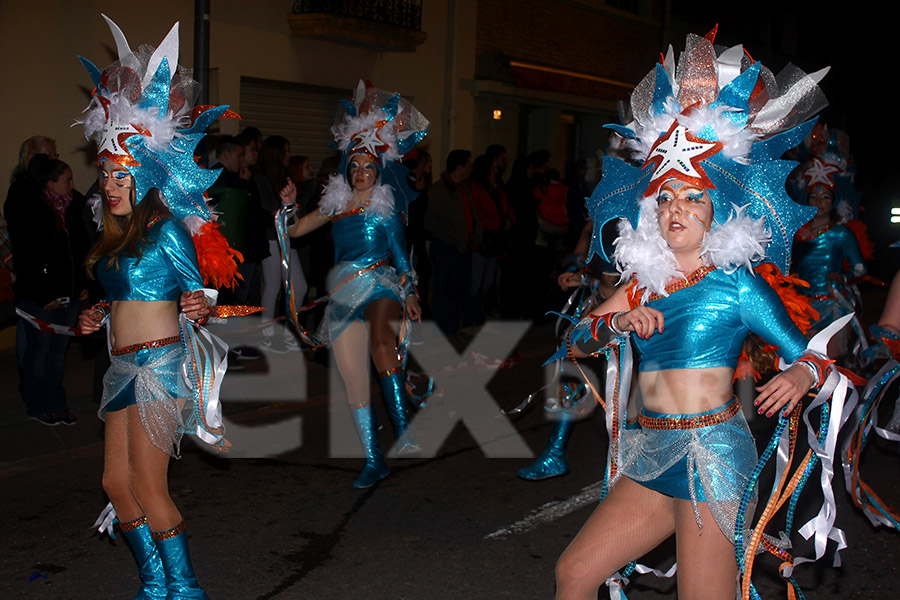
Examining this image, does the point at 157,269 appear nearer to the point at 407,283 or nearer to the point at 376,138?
the point at 407,283

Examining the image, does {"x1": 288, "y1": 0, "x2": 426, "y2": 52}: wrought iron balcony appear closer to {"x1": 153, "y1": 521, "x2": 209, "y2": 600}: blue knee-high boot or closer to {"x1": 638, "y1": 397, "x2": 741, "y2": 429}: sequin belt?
{"x1": 153, "y1": 521, "x2": 209, "y2": 600}: blue knee-high boot

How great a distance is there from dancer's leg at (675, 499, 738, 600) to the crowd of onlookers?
8.69 ft

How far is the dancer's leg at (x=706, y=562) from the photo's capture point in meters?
2.98

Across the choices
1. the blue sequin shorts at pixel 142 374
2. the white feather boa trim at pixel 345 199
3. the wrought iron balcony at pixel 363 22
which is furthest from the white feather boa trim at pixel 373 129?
the wrought iron balcony at pixel 363 22

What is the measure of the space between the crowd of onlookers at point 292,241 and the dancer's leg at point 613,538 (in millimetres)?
2391

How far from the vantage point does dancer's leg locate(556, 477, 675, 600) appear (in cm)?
300

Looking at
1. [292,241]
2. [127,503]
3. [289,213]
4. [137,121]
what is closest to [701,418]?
[127,503]

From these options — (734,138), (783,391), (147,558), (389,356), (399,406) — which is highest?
(734,138)

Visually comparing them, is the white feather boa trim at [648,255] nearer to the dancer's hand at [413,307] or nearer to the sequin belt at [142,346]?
the sequin belt at [142,346]

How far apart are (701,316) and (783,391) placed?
38 centimetres

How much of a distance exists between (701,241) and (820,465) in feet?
3.15

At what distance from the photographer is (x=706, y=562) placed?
117 inches

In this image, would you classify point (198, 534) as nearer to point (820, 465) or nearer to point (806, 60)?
point (820, 465)

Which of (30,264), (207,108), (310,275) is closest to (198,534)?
(207,108)
